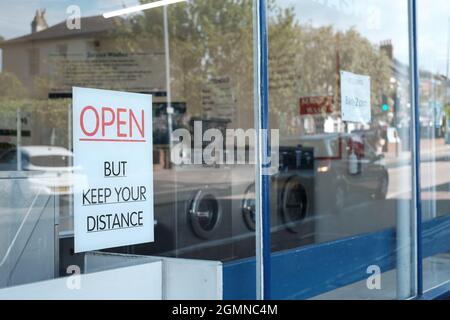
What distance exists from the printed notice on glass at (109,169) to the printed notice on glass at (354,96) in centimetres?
186

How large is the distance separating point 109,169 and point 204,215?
398 centimetres

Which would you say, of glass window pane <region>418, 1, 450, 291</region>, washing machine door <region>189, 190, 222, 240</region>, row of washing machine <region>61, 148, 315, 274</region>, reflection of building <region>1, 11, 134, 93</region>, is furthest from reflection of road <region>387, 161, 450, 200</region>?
reflection of building <region>1, 11, 134, 93</region>

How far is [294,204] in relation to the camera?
7.80 m

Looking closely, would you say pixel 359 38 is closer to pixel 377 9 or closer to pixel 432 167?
pixel 377 9

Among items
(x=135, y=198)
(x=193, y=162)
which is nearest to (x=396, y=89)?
(x=193, y=162)

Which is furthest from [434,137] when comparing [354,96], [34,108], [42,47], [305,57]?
[42,47]

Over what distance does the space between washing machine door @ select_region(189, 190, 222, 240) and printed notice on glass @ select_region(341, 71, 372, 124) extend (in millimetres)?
2388

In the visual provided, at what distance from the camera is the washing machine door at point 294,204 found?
770 cm

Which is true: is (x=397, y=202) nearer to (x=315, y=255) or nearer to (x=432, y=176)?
(x=432, y=176)

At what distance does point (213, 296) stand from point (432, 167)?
350 cm

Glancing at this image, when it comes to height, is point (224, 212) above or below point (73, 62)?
below

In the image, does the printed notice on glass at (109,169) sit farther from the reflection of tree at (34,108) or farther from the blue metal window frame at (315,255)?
the reflection of tree at (34,108)

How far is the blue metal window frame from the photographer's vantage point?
2930 mm

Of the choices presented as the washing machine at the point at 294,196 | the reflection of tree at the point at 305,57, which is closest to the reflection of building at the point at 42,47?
the reflection of tree at the point at 305,57
